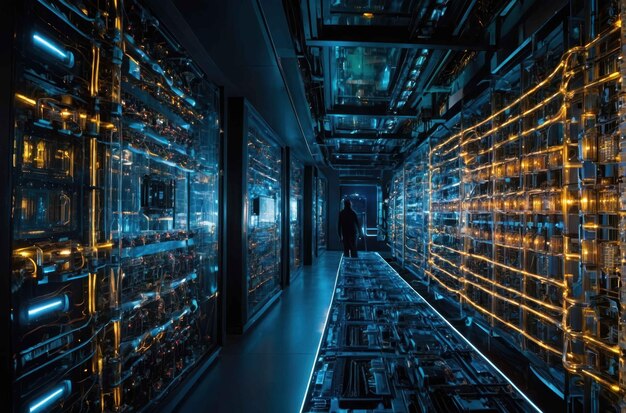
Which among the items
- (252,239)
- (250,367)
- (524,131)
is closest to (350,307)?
(252,239)

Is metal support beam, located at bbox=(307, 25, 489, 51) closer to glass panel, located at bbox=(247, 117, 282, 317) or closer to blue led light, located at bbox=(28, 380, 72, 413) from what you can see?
glass panel, located at bbox=(247, 117, 282, 317)

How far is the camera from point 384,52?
4.36 metres

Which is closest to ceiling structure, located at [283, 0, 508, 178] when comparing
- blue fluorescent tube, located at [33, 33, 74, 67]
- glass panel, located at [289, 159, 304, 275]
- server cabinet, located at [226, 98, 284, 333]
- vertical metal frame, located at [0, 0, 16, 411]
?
server cabinet, located at [226, 98, 284, 333]

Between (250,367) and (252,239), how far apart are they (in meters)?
1.81

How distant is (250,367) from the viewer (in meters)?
3.31

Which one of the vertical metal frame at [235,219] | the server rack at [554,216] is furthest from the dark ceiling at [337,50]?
the server rack at [554,216]

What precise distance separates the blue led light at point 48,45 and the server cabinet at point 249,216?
2669 millimetres

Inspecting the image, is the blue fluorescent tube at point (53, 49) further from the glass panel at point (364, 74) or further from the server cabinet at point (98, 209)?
the glass panel at point (364, 74)

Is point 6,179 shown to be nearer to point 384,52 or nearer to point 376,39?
point 376,39

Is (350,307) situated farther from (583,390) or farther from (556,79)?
(556,79)

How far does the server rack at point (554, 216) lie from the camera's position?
2074 millimetres

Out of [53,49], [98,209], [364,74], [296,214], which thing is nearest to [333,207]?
[296,214]

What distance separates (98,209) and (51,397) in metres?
0.78

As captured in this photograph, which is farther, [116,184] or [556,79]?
[556,79]
